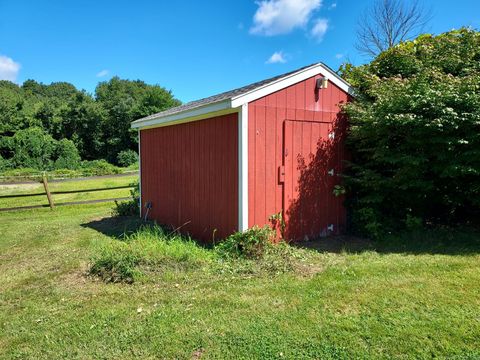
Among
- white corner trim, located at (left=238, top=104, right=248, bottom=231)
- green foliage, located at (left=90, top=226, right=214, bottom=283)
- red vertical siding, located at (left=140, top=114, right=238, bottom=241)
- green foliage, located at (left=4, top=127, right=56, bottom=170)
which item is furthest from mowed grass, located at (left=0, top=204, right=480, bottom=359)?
green foliage, located at (left=4, top=127, right=56, bottom=170)

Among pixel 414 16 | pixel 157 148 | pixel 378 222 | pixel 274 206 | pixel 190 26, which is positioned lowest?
pixel 378 222

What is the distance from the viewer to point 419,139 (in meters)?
4.94

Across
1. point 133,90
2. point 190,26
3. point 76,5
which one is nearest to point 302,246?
point 190,26

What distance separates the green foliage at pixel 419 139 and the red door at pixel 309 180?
446 mm

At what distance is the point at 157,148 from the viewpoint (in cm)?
746

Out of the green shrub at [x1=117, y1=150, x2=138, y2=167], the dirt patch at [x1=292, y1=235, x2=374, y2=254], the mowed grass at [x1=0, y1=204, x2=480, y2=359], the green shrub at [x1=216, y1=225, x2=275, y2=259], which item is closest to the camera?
the mowed grass at [x1=0, y1=204, x2=480, y2=359]

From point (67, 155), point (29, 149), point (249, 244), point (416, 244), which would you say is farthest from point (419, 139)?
point (29, 149)

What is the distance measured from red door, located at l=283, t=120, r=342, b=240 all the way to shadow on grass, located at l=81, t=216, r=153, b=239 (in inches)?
135

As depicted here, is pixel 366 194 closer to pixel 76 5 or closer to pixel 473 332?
pixel 473 332

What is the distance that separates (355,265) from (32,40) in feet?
76.6

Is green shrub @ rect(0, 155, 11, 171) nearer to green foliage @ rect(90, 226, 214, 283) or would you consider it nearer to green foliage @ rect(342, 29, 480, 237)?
green foliage @ rect(90, 226, 214, 283)

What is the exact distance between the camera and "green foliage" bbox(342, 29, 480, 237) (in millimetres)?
4676

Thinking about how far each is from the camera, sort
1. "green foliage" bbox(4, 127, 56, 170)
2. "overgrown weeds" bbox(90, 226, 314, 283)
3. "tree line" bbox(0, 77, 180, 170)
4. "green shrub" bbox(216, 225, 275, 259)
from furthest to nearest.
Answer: "tree line" bbox(0, 77, 180, 170) < "green foliage" bbox(4, 127, 56, 170) < "green shrub" bbox(216, 225, 275, 259) < "overgrown weeds" bbox(90, 226, 314, 283)

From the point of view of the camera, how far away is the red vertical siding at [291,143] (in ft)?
16.1
